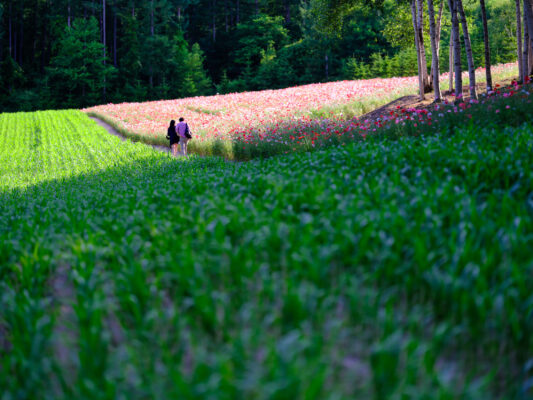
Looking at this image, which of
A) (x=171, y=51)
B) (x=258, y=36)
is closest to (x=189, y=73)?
(x=171, y=51)

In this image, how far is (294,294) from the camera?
253 centimetres

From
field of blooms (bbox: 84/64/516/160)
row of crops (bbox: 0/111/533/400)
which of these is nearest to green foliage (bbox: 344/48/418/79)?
field of blooms (bbox: 84/64/516/160)

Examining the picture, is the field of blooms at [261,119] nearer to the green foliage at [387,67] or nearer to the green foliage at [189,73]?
the green foliage at [387,67]

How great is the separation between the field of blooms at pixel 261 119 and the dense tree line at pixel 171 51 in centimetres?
A: 2067

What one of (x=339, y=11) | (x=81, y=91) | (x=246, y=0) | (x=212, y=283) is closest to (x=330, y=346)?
(x=212, y=283)

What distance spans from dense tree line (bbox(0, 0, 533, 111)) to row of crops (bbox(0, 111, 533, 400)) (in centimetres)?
3996

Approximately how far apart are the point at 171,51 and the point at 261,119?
38.1m

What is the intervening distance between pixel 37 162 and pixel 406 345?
1837 centimetres

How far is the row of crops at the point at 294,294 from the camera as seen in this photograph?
6.75ft

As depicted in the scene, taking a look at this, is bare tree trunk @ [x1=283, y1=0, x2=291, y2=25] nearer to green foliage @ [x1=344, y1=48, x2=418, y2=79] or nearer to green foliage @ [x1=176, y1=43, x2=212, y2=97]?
green foliage @ [x1=176, y1=43, x2=212, y2=97]

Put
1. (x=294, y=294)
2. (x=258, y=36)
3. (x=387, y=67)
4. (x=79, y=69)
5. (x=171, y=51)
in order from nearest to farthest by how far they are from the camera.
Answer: (x=294, y=294) → (x=387, y=67) → (x=79, y=69) → (x=171, y=51) → (x=258, y=36)

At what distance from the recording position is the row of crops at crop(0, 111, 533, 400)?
2.06 meters

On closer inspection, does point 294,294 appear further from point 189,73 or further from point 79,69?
point 79,69

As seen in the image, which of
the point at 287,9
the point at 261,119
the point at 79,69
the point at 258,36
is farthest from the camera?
the point at 287,9
